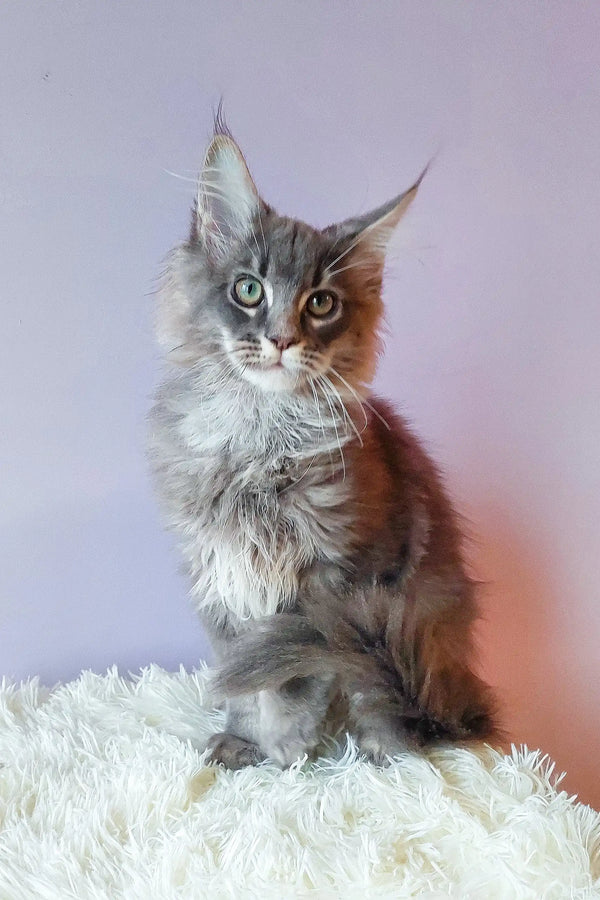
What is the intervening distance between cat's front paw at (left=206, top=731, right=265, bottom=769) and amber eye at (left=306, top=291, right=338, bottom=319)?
66cm

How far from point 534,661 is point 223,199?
1.15 meters

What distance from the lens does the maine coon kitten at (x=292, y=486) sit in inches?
35.5

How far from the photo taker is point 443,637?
1.03m

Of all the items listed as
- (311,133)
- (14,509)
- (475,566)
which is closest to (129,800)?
(14,509)

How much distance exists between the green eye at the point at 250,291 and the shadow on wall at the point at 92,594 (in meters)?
0.55

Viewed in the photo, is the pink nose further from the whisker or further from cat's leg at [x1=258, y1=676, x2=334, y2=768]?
cat's leg at [x1=258, y1=676, x2=334, y2=768]

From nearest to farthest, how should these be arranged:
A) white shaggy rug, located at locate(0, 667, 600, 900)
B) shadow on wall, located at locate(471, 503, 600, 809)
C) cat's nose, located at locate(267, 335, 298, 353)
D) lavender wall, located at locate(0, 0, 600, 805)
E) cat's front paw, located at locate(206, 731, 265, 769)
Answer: white shaggy rug, located at locate(0, 667, 600, 900)
cat's nose, located at locate(267, 335, 298, 353)
cat's front paw, located at locate(206, 731, 265, 769)
lavender wall, located at locate(0, 0, 600, 805)
shadow on wall, located at locate(471, 503, 600, 809)

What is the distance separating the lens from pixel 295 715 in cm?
96

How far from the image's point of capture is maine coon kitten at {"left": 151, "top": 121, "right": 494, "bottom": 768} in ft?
2.96

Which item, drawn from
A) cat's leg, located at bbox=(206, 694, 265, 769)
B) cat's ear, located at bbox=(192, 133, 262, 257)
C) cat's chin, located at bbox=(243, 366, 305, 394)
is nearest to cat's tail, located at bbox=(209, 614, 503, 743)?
cat's leg, located at bbox=(206, 694, 265, 769)

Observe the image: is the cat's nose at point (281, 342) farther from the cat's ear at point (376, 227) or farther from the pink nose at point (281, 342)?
the cat's ear at point (376, 227)

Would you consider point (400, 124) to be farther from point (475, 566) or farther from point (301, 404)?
point (475, 566)

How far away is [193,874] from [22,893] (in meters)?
0.19

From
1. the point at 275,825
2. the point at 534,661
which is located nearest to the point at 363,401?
the point at 275,825
